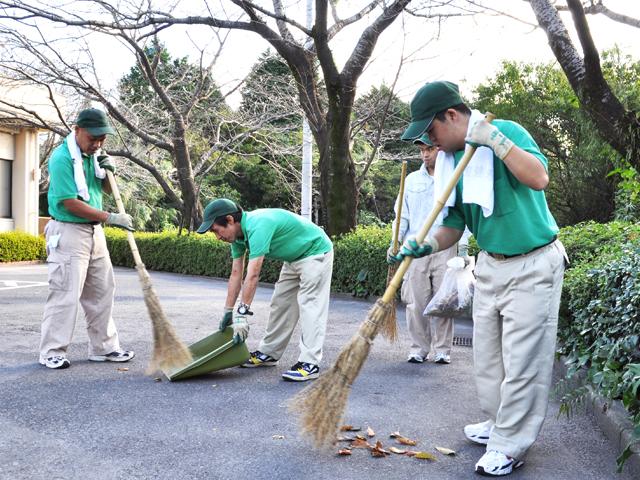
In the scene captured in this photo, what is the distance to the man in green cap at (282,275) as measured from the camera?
5000 mm

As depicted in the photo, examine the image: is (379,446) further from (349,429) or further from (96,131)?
(96,131)

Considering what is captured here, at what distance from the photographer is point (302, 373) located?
5.39 m

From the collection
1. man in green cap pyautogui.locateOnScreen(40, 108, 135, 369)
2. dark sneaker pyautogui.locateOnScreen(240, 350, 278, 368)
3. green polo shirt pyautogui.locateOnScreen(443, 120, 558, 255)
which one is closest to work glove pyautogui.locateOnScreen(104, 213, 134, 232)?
man in green cap pyautogui.locateOnScreen(40, 108, 135, 369)

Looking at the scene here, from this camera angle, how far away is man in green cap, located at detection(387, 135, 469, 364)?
6238 mm

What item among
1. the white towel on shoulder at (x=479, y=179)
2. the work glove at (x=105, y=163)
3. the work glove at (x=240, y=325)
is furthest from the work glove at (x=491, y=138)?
the work glove at (x=105, y=163)

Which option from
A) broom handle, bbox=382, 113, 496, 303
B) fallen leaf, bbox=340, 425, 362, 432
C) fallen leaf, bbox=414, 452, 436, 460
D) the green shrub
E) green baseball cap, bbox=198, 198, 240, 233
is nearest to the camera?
broom handle, bbox=382, 113, 496, 303

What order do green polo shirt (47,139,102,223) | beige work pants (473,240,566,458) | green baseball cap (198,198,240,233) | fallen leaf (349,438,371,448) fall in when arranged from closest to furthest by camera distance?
beige work pants (473,240,566,458), fallen leaf (349,438,371,448), green baseball cap (198,198,240,233), green polo shirt (47,139,102,223)

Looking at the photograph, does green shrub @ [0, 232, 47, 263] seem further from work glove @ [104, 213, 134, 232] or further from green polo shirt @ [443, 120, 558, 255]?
green polo shirt @ [443, 120, 558, 255]

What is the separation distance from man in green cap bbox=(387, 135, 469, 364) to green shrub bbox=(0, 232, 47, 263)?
16.3 m

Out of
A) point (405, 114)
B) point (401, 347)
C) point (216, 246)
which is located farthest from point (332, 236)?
point (405, 114)

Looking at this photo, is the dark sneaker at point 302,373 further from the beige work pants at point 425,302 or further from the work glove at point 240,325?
the beige work pants at point 425,302

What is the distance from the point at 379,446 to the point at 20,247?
18616 mm

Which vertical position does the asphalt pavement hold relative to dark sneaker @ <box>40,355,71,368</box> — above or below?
below

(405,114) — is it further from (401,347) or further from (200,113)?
(401,347)
